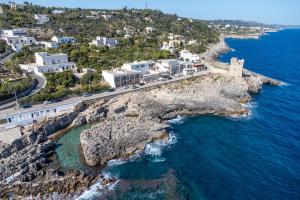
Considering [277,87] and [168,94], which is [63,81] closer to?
[168,94]

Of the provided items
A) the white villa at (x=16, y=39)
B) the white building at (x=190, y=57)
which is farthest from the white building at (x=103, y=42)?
the white building at (x=190, y=57)

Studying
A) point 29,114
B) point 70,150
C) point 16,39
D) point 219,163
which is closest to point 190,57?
point 219,163

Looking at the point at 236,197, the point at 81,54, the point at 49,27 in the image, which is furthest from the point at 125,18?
the point at 236,197

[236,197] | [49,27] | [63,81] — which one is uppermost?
[49,27]

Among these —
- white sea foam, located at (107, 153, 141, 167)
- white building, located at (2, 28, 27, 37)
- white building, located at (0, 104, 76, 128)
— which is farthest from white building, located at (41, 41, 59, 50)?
white sea foam, located at (107, 153, 141, 167)

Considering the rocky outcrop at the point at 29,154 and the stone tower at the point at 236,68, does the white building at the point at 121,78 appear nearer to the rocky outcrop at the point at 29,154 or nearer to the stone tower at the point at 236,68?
the rocky outcrop at the point at 29,154

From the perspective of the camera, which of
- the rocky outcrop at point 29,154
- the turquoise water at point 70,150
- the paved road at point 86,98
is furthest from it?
the paved road at point 86,98
